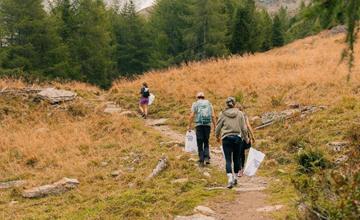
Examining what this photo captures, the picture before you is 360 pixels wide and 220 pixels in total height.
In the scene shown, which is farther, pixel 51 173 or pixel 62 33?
pixel 62 33

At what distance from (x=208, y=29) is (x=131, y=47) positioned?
1034 centimetres

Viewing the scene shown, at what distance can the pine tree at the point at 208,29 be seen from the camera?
153ft

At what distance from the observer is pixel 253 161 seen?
36.4 feet

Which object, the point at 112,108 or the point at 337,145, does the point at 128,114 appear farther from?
the point at 337,145

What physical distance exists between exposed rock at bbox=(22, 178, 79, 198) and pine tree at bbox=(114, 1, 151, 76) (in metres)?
42.6

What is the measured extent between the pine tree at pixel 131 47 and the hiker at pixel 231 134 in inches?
1716

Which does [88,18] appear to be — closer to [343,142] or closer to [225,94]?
[225,94]

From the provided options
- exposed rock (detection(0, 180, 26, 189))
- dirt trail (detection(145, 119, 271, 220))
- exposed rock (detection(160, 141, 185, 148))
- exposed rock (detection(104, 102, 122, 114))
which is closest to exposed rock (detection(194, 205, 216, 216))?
dirt trail (detection(145, 119, 271, 220))

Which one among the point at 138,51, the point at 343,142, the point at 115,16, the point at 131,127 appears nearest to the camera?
the point at 343,142

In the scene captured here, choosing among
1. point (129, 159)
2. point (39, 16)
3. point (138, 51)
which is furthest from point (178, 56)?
point (129, 159)

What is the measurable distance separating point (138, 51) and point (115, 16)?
6.99 metres

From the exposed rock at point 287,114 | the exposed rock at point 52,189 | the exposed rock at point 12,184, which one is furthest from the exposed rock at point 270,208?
the exposed rock at point 287,114

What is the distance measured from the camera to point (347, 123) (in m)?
13.1

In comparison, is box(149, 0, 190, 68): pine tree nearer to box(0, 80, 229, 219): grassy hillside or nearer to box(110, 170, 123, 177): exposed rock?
box(0, 80, 229, 219): grassy hillside
